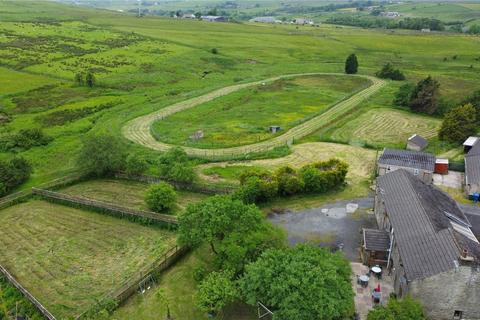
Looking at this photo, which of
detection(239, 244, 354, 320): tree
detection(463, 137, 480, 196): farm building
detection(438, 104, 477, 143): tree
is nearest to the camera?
detection(239, 244, 354, 320): tree

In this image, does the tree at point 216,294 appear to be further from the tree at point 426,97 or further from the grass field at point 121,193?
the tree at point 426,97

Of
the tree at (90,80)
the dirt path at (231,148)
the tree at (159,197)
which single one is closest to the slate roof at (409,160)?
the dirt path at (231,148)

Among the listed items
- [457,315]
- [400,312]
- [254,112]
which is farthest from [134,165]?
[457,315]

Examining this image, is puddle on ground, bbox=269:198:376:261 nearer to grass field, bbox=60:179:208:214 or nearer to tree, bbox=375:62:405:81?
grass field, bbox=60:179:208:214

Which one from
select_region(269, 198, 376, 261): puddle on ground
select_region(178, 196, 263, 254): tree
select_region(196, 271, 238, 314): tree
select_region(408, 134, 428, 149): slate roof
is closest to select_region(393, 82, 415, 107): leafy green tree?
select_region(408, 134, 428, 149): slate roof

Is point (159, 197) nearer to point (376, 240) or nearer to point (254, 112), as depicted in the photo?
point (376, 240)
